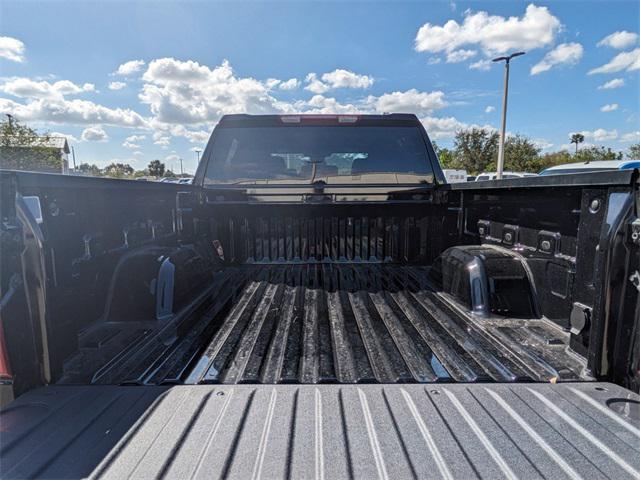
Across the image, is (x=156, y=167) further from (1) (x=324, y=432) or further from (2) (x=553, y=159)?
(1) (x=324, y=432)

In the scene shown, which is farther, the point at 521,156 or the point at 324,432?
the point at 521,156

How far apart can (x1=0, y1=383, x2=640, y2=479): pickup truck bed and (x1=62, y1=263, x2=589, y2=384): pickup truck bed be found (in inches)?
4.3

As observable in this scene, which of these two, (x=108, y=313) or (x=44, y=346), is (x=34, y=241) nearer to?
(x=44, y=346)

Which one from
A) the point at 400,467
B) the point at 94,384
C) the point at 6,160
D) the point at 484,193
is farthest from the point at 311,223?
the point at 6,160

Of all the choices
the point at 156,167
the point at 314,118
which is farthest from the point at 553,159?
Result: the point at 156,167

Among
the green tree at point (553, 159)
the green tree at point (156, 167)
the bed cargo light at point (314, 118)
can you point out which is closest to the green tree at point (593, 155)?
the green tree at point (553, 159)

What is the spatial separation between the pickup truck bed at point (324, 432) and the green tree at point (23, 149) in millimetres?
24123

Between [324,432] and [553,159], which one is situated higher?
[553,159]

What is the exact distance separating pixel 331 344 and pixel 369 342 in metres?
0.20

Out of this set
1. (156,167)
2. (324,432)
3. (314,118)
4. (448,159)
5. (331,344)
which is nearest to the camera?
(324,432)

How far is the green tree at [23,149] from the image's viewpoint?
2061 cm

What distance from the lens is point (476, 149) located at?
133 ft

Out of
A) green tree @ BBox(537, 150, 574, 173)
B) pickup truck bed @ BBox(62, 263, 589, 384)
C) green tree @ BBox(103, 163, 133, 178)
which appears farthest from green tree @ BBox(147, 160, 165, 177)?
pickup truck bed @ BBox(62, 263, 589, 384)

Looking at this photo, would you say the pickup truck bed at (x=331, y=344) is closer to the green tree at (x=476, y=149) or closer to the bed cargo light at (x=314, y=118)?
the bed cargo light at (x=314, y=118)
